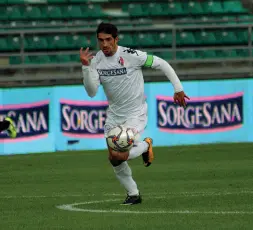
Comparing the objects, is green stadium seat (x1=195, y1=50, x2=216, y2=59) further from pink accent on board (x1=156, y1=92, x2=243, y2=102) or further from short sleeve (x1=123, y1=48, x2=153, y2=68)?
short sleeve (x1=123, y1=48, x2=153, y2=68)

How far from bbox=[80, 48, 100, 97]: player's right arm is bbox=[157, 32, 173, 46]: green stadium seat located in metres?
11.8

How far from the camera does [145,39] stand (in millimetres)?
22109

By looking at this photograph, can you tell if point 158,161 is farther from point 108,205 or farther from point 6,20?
point 6,20

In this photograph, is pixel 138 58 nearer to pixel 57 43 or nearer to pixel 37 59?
pixel 37 59

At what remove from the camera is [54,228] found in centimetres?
809

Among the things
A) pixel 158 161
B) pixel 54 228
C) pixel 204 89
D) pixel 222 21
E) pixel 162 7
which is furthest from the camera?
pixel 162 7

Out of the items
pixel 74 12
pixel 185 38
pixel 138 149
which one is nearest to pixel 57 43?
pixel 74 12

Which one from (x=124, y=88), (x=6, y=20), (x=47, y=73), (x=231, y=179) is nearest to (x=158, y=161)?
(x=231, y=179)

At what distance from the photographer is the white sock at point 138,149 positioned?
1000 cm

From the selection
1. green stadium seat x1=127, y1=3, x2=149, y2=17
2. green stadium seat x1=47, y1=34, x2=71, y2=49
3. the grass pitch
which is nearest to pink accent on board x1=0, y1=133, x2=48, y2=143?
the grass pitch

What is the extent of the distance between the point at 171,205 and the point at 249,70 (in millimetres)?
11649

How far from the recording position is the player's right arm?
31.6 feet

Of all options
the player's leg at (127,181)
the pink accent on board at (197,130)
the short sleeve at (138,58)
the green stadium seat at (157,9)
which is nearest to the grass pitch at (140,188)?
the player's leg at (127,181)

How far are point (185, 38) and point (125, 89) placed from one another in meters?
12.4
